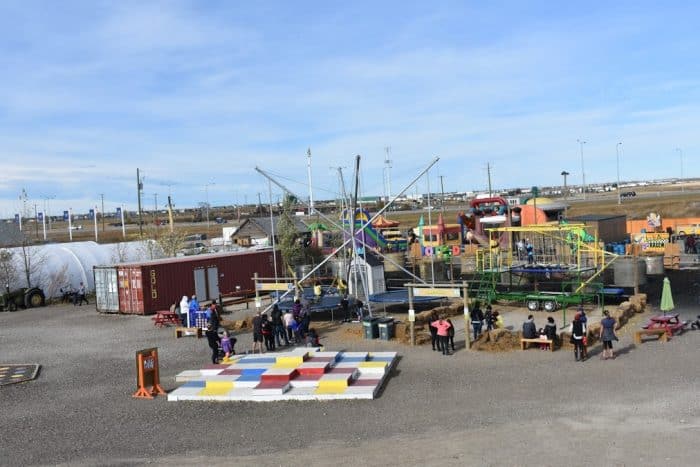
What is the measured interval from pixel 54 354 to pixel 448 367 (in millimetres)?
13794

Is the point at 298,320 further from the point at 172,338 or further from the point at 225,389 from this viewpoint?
the point at 225,389

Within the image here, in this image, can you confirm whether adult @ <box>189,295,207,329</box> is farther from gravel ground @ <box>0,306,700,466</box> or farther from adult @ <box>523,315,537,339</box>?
adult @ <box>523,315,537,339</box>

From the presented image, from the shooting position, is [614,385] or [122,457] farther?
[614,385]

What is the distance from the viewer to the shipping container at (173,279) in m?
32.5

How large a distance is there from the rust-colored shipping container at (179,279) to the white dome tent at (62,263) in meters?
8.61

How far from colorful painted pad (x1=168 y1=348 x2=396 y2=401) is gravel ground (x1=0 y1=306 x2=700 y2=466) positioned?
0.36 meters

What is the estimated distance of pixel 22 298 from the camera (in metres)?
37.8

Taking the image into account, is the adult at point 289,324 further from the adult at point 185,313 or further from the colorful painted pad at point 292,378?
the adult at point 185,313

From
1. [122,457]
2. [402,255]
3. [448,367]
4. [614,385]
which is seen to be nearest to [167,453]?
[122,457]

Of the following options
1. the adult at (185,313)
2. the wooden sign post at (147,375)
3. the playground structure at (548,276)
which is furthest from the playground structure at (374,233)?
the wooden sign post at (147,375)

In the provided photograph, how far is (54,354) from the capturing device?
77.5ft

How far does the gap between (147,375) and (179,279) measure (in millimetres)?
16846

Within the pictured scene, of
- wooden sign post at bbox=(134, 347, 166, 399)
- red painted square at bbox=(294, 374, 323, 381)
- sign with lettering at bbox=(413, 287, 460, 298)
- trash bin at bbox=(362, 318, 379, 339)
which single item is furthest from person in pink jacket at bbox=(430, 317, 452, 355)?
wooden sign post at bbox=(134, 347, 166, 399)

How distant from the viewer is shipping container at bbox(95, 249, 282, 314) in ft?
107
